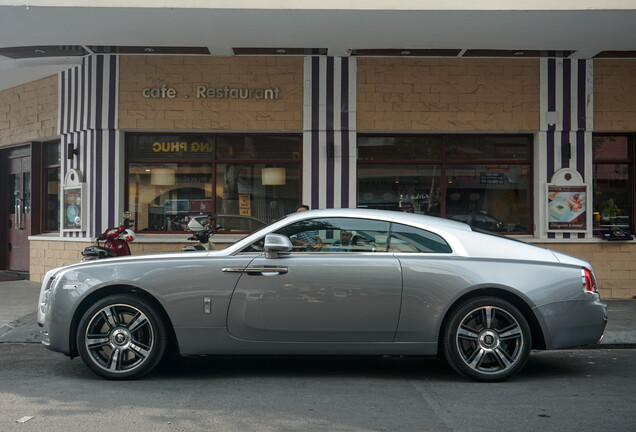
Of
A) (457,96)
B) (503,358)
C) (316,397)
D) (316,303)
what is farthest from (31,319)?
(457,96)

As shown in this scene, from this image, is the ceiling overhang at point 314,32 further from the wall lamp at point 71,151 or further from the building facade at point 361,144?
the wall lamp at point 71,151

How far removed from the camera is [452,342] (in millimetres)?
5691

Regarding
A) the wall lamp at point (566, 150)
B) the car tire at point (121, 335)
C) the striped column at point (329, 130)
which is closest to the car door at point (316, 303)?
the car tire at point (121, 335)

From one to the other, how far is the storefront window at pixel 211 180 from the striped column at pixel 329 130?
1.22ft

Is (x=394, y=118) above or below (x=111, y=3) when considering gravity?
below

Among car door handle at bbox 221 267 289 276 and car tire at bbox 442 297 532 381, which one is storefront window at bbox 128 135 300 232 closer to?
car door handle at bbox 221 267 289 276

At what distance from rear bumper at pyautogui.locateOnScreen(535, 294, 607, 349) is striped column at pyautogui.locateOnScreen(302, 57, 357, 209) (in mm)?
5912

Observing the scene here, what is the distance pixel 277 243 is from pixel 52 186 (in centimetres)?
922

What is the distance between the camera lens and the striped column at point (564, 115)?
37.0 feet

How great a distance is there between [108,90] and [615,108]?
27.2 ft

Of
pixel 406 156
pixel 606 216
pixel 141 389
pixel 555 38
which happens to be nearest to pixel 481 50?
pixel 555 38

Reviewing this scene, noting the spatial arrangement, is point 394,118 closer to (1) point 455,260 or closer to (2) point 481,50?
(2) point 481,50

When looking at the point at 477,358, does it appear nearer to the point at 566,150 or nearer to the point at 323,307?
the point at 323,307

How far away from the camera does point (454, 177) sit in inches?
458
